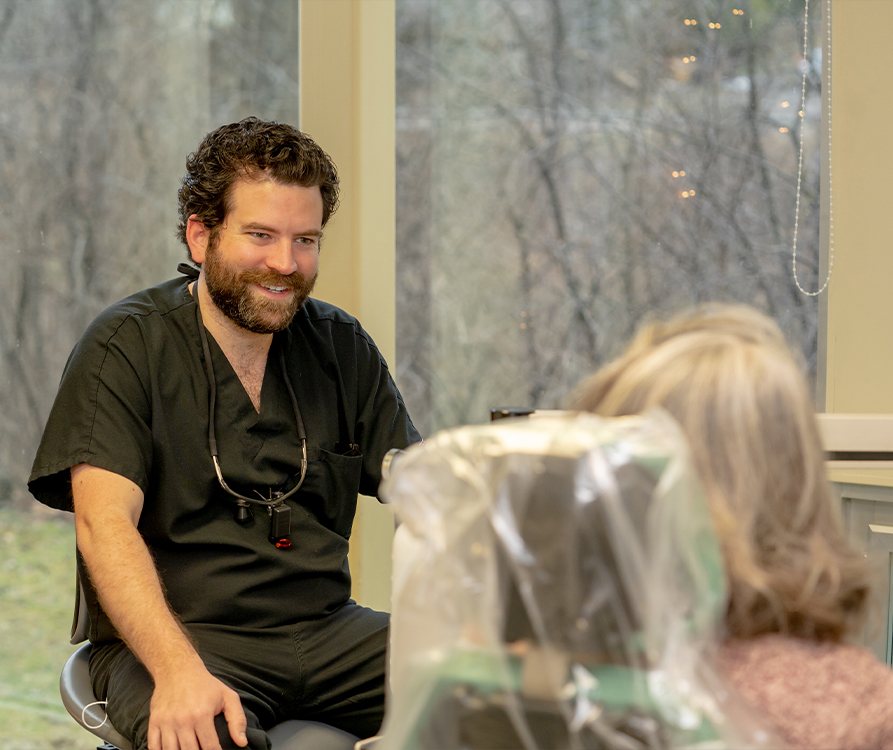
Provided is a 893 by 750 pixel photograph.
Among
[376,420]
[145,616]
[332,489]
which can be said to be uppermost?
[376,420]

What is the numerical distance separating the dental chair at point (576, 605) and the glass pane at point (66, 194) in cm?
141

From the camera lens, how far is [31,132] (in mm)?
1789

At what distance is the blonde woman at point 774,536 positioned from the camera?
2.28 ft

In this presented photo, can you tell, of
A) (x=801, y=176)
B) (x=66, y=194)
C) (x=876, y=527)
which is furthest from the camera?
(x=801, y=176)

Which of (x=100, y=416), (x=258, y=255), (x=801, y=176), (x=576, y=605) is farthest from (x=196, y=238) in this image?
(x=801, y=176)

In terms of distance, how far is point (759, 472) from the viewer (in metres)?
0.71

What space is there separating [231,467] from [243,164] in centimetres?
49

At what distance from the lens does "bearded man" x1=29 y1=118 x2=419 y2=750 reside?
4.19 feet

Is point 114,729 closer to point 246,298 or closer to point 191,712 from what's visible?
point 191,712

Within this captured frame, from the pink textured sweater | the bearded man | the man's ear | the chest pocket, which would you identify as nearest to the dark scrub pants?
the bearded man

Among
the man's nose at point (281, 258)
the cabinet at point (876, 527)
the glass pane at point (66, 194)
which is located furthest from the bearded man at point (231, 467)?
the cabinet at point (876, 527)

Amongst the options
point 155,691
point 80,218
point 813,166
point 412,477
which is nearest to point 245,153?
point 80,218

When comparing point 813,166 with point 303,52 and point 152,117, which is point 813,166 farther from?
point 152,117

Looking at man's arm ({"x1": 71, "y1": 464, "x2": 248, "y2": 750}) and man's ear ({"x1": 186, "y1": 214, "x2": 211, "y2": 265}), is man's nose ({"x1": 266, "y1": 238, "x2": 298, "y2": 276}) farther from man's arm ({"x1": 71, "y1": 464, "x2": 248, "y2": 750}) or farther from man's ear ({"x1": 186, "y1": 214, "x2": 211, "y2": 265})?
man's arm ({"x1": 71, "y1": 464, "x2": 248, "y2": 750})
